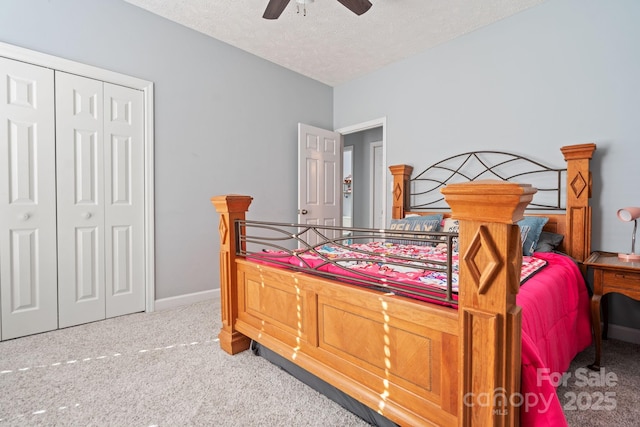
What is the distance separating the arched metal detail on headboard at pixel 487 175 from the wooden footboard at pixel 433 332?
193 centimetres

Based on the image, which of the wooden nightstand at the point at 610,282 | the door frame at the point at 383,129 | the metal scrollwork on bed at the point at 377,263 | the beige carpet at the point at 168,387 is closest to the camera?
the metal scrollwork on bed at the point at 377,263

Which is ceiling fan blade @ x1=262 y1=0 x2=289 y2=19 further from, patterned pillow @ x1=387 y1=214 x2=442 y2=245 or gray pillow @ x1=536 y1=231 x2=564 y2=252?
gray pillow @ x1=536 y1=231 x2=564 y2=252

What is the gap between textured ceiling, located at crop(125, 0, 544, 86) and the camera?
2.80 m

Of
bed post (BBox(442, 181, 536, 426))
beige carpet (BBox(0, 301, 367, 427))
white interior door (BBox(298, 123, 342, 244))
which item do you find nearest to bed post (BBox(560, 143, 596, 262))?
bed post (BBox(442, 181, 536, 426))

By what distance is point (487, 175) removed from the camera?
3.12 m

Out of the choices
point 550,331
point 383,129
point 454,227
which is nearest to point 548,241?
point 454,227

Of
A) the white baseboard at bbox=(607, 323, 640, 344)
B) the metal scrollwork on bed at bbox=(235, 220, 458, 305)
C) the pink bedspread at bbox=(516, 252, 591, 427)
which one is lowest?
the white baseboard at bbox=(607, 323, 640, 344)

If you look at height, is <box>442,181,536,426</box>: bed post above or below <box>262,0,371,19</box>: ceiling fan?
below

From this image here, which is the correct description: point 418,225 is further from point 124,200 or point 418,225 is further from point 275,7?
point 124,200

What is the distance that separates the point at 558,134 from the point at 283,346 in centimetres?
279

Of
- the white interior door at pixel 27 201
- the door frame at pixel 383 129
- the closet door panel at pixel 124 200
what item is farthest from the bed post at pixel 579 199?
the white interior door at pixel 27 201

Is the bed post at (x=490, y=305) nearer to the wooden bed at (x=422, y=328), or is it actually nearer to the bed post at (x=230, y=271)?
the wooden bed at (x=422, y=328)

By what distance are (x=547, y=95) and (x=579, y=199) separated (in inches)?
37.5

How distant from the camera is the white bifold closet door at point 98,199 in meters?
2.58
